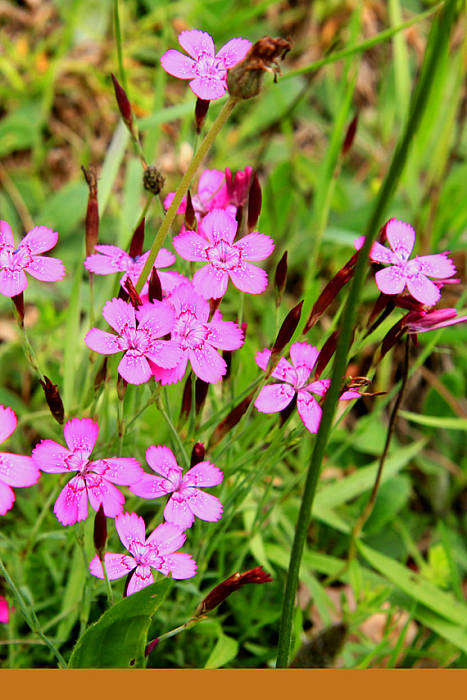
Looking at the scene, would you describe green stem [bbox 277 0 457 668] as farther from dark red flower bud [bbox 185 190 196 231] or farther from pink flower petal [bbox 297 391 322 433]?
dark red flower bud [bbox 185 190 196 231]

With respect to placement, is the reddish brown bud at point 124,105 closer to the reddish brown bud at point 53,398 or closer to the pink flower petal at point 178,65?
the pink flower petal at point 178,65

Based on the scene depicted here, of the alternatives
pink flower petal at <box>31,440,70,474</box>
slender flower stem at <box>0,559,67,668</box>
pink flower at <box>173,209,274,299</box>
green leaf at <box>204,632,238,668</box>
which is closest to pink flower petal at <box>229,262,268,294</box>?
pink flower at <box>173,209,274,299</box>

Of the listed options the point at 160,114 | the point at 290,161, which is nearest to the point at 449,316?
the point at 160,114

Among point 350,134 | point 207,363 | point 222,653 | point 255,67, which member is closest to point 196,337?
point 207,363

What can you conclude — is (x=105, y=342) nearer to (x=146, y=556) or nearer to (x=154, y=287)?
(x=154, y=287)

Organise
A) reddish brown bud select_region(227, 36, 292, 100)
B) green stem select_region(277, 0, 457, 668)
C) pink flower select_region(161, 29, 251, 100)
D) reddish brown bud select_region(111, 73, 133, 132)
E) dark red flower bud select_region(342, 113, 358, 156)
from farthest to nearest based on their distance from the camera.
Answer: dark red flower bud select_region(342, 113, 358, 156) < reddish brown bud select_region(111, 73, 133, 132) < pink flower select_region(161, 29, 251, 100) < reddish brown bud select_region(227, 36, 292, 100) < green stem select_region(277, 0, 457, 668)
